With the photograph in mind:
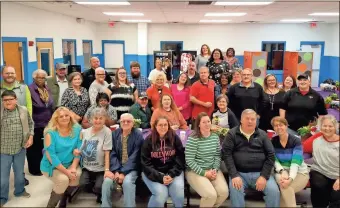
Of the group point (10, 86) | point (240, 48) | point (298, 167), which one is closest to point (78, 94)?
point (10, 86)

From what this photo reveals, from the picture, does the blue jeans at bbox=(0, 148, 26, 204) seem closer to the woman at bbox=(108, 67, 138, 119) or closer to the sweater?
the woman at bbox=(108, 67, 138, 119)

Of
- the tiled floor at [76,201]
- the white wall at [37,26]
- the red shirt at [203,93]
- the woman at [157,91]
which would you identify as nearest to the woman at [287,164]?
the tiled floor at [76,201]

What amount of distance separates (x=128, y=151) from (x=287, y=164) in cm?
141

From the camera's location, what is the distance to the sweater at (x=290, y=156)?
2635mm

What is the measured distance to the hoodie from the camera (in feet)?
9.10

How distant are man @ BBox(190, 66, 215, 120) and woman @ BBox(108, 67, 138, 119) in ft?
2.34

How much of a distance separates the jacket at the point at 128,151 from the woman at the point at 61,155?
0.32 m

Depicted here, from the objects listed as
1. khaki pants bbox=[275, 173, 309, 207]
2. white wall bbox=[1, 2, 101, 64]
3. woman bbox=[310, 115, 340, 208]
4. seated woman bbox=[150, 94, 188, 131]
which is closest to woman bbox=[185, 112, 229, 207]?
khaki pants bbox=[275, 173, 309, 207]

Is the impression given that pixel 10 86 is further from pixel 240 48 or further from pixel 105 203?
pixel 240 48

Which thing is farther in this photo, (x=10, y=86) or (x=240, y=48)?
(x=240, y=48)

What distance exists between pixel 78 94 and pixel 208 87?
1520 millimetres

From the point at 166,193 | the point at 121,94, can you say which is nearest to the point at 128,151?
the point at 166,193

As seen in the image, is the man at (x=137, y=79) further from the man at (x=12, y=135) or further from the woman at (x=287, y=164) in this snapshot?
the woman at (x=287, y=164)

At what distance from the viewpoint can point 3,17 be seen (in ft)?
17.3
